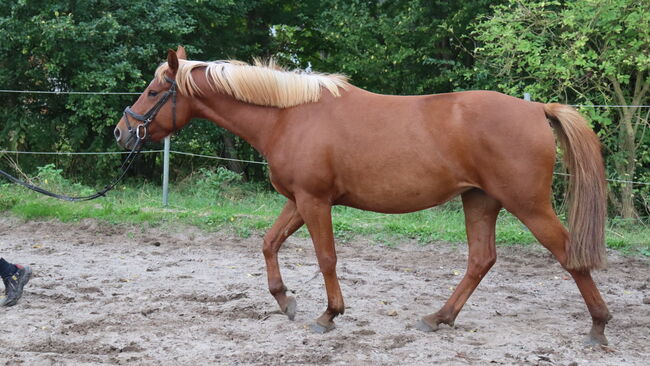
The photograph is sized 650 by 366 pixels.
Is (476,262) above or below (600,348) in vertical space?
above

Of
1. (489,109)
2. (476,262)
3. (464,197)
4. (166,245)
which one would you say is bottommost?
(166,245)

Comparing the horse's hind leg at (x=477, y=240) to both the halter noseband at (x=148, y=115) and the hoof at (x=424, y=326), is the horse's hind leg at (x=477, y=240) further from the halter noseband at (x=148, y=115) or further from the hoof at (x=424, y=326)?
the halter noseband at (x=148, y=115)

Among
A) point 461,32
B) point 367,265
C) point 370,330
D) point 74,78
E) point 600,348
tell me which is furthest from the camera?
point 461,32

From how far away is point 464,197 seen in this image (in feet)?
15.8

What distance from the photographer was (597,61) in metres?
9.07

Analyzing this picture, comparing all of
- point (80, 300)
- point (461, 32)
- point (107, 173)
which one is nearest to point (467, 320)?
point (80, 300)

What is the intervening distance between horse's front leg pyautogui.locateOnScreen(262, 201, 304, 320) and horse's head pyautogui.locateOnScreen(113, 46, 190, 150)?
104 centimetres

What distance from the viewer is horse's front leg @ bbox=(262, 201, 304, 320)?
4.93 m

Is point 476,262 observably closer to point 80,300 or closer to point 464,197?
point 464,197

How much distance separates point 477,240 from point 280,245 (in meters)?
1.43

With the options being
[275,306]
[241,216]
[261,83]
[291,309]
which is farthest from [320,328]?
[241,216]

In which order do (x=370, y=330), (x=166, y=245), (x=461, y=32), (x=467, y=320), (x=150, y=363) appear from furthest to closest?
(x=461, y=32) → (x=166, y=245) → (x=467, y=320) → (x=370, y=330) → (x=150, y=363)

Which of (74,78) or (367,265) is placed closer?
(367,265)

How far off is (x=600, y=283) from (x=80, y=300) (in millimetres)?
4462
